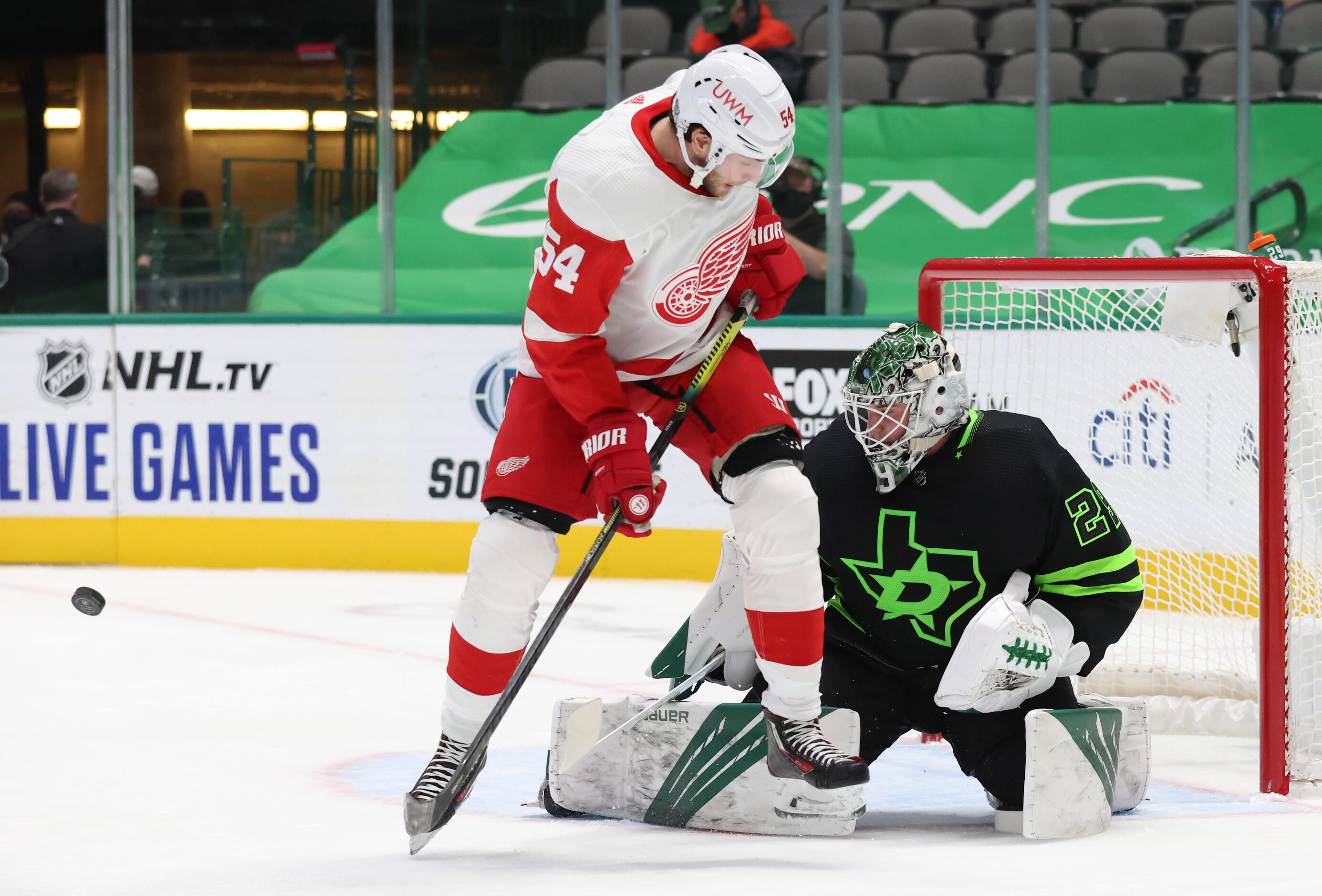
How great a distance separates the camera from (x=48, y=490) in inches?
259

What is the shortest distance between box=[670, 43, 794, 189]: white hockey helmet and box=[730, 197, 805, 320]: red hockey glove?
0.27 m

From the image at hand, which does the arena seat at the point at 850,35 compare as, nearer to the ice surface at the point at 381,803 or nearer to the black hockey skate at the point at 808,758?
the ice surface at the point at 381,803

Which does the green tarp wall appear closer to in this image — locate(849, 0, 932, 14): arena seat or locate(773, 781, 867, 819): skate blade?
locate(849, 0, 932, 14): arena seat

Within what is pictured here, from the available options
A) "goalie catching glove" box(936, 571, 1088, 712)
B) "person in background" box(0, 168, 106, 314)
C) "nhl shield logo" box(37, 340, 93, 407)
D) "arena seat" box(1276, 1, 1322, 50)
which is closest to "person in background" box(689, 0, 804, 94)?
"arena seat" box(1276, 1, 1322, 50)

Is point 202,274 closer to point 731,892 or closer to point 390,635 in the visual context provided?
point 390,635

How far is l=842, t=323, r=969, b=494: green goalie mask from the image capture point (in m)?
2.69

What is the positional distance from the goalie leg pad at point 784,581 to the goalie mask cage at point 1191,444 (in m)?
0.50

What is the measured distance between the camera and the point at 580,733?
111 inches

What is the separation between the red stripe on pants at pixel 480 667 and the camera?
2604mm

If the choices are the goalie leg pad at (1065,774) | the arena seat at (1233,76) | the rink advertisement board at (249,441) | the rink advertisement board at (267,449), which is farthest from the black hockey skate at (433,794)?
the arena seat at (1233,76)

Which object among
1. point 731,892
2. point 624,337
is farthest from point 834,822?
point 624,337

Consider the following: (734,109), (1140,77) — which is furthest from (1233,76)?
(734,109)

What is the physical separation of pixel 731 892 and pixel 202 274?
5024 millimetres

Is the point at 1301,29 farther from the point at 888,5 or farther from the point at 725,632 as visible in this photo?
the point at 725,632
